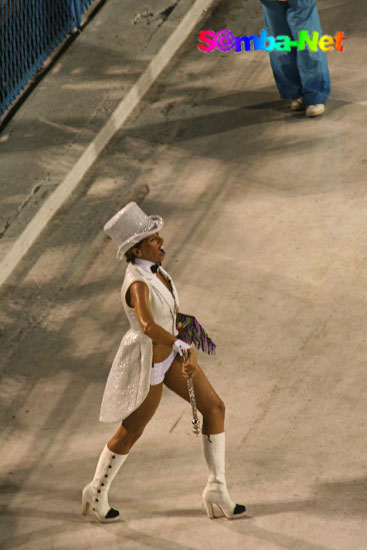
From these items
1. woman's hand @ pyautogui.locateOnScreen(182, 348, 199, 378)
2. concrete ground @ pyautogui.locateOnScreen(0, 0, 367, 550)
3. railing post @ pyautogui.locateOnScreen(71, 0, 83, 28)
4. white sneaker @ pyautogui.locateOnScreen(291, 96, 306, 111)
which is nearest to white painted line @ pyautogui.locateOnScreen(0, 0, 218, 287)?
concrete ground @ pyautogui.locateOnScreen(0, 0, 367, 550)

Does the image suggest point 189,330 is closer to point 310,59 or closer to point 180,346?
point 180,346

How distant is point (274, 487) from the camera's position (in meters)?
6.82

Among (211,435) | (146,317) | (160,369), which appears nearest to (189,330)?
(160,369)

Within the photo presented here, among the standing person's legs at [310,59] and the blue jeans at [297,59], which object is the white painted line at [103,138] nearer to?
the blue jeans at [297,59]

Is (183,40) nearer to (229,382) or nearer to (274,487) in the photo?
(229,382)

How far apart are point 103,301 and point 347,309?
1737 mm

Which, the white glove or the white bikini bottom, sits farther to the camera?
the white bikini bottom

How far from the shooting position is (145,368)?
630 centimetres

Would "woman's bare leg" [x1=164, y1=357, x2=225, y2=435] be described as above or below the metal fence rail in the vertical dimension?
below

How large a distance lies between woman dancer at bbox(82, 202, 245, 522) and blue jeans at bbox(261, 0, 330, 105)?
3.91 m

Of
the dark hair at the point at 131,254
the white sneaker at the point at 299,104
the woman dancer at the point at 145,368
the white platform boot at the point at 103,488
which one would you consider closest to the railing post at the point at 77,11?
the white sneaker at the point at 299,104

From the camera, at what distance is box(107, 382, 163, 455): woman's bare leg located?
21.0 feet

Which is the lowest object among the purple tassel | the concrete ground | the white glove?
the concrete ground

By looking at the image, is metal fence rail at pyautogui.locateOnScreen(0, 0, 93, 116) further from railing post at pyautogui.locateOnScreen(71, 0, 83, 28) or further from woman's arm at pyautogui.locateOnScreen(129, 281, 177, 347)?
woman's arm at pyautogui.locateOnScreen(129, 281, 177, 347)
